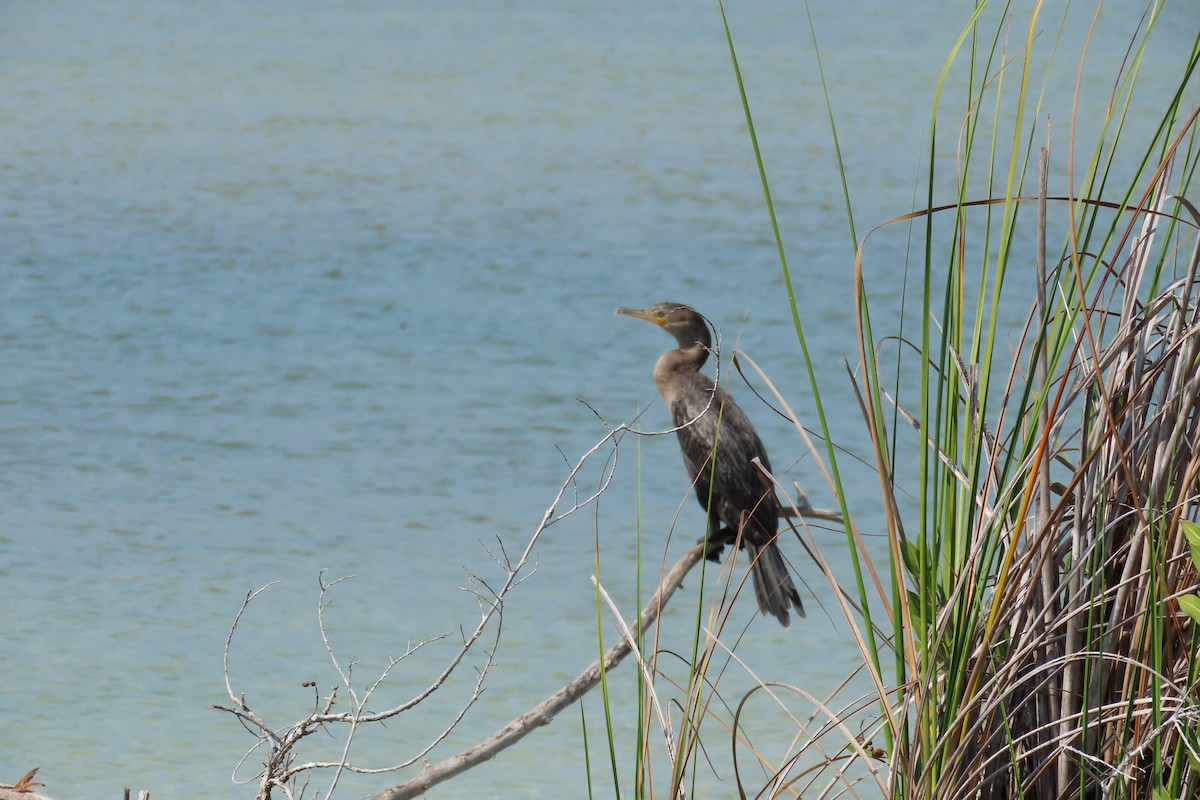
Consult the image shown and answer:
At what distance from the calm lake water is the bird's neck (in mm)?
534

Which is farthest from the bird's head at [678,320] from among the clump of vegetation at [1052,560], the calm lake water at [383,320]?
the clump of vegetation at [1052,560]

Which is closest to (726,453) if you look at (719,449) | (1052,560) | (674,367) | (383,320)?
(719,449)

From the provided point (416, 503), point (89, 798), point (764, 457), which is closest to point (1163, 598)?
point (764, 457)

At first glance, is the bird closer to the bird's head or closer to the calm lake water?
the bird's head

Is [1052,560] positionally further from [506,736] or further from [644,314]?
[644,314]

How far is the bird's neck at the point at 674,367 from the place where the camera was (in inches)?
117

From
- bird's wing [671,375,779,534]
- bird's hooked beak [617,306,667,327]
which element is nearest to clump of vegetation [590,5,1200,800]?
bird's wing [671,375,779,534]

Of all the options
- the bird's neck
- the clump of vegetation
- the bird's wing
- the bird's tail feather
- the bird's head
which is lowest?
the bird's tail feather

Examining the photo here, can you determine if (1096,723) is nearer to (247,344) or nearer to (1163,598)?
(1163,598)

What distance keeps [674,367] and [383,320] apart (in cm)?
428

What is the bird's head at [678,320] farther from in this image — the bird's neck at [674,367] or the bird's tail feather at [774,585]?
the bird's tail feather at [774,585]

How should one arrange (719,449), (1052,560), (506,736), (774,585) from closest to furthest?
(1052,560) → (506,736) → (774,585) → (719,449)

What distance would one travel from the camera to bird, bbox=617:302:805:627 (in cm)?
262

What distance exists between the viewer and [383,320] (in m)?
7.08
